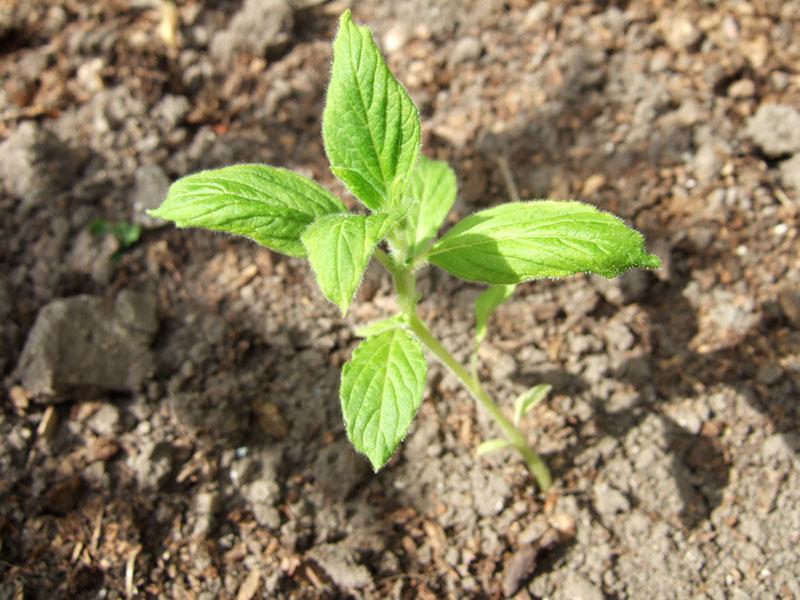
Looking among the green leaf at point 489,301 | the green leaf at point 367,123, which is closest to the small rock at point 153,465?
the green leaf at point 489,301

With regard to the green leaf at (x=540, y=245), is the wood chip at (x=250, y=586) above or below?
below

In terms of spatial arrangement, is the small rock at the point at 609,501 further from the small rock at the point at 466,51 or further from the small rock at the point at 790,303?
the small rock at the point at 466,51

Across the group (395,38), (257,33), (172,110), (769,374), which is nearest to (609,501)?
(769,374)

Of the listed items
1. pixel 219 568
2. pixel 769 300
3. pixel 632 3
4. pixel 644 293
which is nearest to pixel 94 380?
pixel 219 568

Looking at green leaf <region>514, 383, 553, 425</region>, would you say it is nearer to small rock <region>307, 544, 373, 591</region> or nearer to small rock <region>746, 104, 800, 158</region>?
small rock <region>307, 544, 373, 591</region>

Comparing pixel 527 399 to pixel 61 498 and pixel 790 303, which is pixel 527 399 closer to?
pixel 790 303

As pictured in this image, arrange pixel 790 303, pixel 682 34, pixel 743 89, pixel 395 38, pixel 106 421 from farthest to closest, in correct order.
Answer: pixel 395 38 → pixel 682 34 → pixel 743 89 → pixel 790 303 → pixel 106 421
